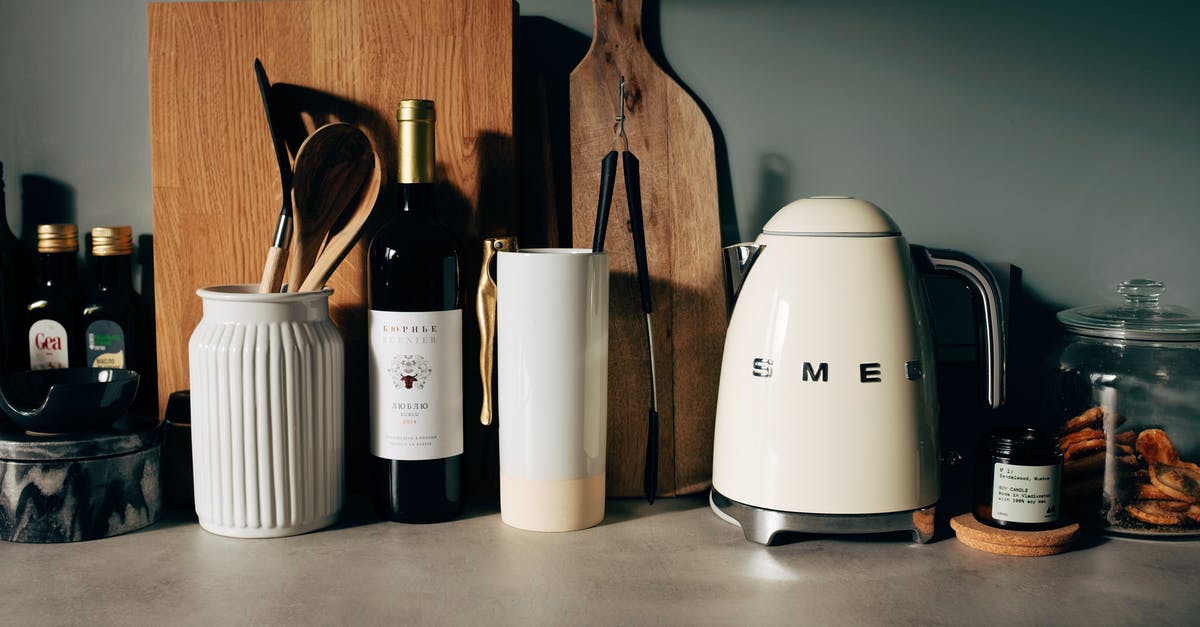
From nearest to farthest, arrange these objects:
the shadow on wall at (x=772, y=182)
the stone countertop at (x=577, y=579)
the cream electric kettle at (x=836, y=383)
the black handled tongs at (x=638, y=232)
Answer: the stone countertop at (x=577, y=579) → the cream electric kettle at (x=836, y=383) → the black handled tongs at (x=638, y=232) → the shadow on wall at (x=772, y=182)

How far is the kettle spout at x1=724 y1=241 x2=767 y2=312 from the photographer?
872 mm

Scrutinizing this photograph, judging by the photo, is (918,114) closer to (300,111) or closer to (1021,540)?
(1021,540)

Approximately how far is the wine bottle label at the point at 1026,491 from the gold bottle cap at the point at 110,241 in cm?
87

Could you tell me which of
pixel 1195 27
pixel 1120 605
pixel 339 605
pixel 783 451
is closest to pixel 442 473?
pixel 339 605

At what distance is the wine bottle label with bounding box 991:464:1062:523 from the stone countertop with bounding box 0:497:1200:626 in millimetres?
39

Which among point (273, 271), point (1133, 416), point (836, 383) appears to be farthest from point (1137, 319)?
point (273, 271)

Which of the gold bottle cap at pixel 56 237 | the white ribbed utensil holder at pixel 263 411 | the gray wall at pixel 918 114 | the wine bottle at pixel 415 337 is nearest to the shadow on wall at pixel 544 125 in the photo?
the gray wall at pixel 918 114

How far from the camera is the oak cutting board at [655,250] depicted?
3.18 ft

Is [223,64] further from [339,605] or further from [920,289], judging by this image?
[920,289]

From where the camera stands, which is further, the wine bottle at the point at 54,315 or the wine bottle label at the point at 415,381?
the wine bottle at the point at 54,315

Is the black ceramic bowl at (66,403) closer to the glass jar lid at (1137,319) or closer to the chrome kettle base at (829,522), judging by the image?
the chrome kettle base at (829,522)

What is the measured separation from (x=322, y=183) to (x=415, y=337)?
18 cm

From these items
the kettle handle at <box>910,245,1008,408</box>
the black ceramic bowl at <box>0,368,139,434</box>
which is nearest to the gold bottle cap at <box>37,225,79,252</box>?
the black ceramic bowl at <box>0,368,139,434</box>

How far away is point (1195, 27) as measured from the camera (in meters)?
1.02
